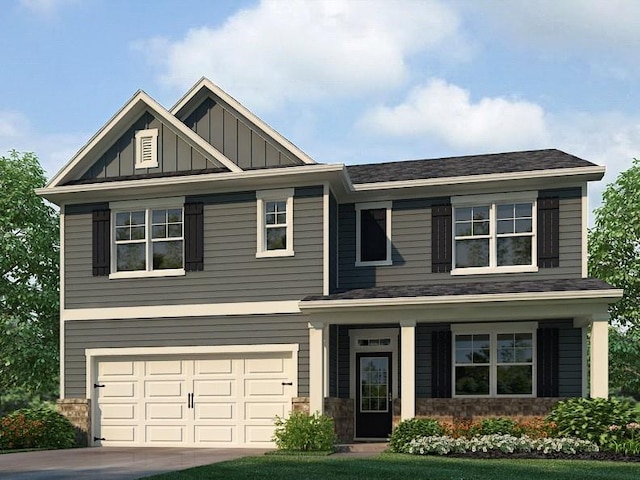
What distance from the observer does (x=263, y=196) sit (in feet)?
68.3

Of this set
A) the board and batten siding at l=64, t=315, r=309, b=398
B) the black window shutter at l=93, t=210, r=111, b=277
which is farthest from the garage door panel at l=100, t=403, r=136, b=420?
the black window shutter at l=93, t=210, r=111, b=277

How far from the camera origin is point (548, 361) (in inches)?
795

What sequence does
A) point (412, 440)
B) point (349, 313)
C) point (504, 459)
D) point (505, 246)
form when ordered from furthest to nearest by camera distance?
point (505, 246), point (349, 313), point (412, 440), point (504, 459)

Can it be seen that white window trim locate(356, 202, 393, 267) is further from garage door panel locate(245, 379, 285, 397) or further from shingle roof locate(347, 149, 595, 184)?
garage door panel locate(245, 379, 285, 397)

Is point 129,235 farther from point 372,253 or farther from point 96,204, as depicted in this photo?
point 372,253

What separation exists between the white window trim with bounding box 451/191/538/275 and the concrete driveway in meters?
6.41

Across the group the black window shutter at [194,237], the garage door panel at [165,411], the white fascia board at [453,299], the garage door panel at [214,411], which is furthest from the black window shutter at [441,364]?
the garage door panel at [165,411]

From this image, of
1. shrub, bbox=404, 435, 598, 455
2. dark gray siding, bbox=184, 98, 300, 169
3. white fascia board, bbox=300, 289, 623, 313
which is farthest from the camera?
dark gray siding, bbox=184, 98, 300, 169

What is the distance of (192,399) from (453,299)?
6557 mm

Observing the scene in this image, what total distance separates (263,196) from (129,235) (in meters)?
3.52

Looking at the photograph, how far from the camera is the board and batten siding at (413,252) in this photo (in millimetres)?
20531

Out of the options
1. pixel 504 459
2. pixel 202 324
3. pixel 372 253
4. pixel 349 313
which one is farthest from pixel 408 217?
pixel 504 459

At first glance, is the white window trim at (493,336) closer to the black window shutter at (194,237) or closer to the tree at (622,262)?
the black window shutter at (194,237)

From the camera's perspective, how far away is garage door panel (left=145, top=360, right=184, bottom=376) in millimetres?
21250
